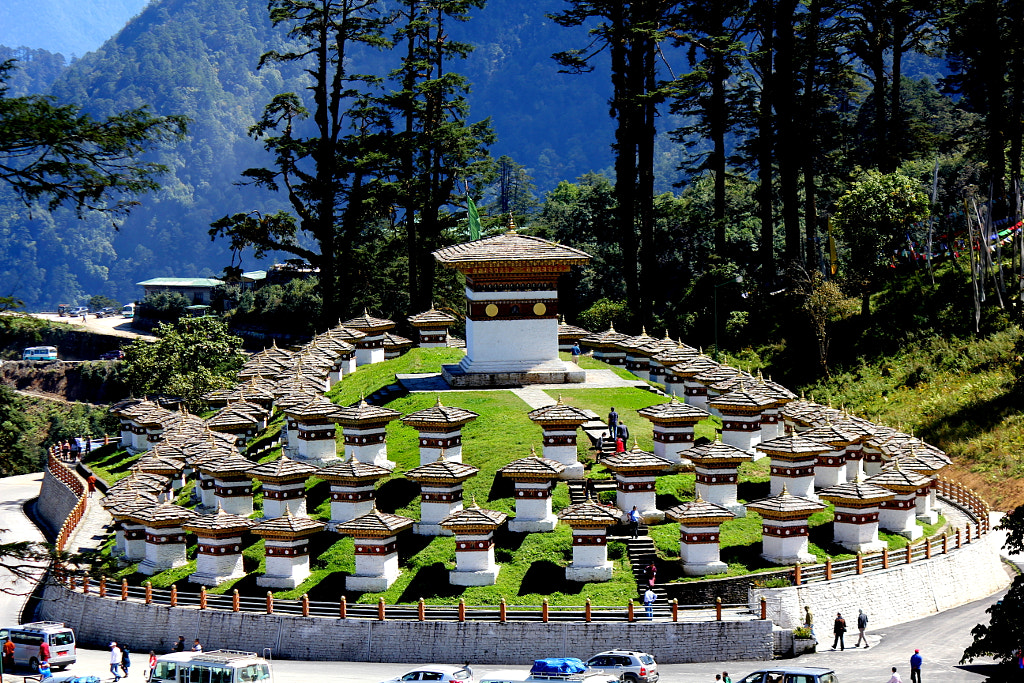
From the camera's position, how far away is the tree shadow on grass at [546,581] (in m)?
27.7

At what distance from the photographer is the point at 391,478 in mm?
32531

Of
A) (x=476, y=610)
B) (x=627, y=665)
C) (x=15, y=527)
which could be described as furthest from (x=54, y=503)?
(x=627, y=665)

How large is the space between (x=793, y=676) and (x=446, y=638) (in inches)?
301

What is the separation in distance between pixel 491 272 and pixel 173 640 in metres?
15.8

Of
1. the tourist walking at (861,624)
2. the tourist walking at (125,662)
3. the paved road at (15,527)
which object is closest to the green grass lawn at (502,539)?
the tourist walking at (861,624)

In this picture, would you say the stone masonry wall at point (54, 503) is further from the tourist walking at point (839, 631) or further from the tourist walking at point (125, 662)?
the tourist walking at point (839, 631)

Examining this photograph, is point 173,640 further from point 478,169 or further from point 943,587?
point 478,169

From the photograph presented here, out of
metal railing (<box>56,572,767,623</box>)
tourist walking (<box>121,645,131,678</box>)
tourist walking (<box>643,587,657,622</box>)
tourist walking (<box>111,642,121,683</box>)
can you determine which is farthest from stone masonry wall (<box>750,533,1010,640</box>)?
tourist walking (<box>111,642,121,683</box>)

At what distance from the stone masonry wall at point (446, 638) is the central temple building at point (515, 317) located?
12902mm

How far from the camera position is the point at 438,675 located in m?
23.7

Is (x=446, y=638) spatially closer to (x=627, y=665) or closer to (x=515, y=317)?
(x=627, y=665)

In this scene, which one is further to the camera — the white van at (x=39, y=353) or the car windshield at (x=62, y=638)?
the white van at (x=39, y=353)

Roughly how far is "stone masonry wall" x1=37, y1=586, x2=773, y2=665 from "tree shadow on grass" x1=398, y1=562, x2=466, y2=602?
1.22m

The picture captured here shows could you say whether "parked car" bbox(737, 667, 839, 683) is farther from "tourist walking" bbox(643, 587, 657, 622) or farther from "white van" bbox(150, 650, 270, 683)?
"white van" bbox(150, 650, 270, 683)
